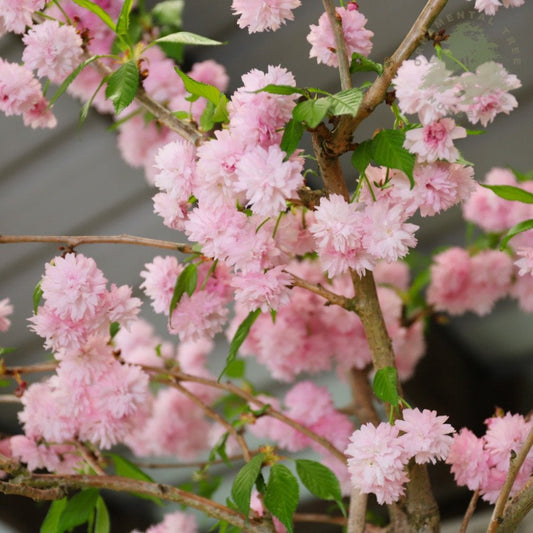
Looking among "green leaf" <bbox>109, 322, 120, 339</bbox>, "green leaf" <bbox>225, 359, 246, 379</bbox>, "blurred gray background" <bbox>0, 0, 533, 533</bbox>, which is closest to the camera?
"green leaf" <bbox>109, 322, 120, 339</bbox>

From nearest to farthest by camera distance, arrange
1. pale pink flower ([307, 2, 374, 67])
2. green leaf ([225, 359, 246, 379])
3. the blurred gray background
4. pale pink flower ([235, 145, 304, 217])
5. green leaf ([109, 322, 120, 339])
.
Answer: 1. pale pink flower ([235, 145, 304, 217])
2. pale pink flower ([307, 2, 374, 67])
3. green leaf ([109, 322, 120, 339])
4. the blurred gray background
5. green leaf ([225, 359, 246, 379])

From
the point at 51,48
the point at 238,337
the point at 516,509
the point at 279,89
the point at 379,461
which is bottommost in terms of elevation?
the point at 516,509

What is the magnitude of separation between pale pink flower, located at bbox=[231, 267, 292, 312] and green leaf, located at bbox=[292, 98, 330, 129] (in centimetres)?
15

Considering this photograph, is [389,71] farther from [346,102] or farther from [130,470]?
[130,470]

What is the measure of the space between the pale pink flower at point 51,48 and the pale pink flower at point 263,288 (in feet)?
1.18

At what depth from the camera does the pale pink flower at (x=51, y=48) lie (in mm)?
856

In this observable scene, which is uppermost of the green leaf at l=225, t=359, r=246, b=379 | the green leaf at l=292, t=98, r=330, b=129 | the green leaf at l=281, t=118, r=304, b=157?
the green leaf at l=292, t=98, r=330, b=129

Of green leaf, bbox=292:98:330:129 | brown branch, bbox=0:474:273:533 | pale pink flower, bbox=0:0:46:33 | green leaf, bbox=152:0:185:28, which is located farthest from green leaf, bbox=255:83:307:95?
green leaf, bbox=152:0:185:28

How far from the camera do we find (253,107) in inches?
26.9

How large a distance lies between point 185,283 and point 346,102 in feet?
0.98

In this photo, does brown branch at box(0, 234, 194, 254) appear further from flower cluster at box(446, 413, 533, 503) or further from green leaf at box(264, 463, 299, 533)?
flower cluster at box(446, 413, 533, 503)

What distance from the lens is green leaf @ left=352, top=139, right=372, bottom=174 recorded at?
0.71m

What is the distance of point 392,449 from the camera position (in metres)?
0.70

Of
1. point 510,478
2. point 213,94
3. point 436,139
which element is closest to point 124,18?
point 213,94
